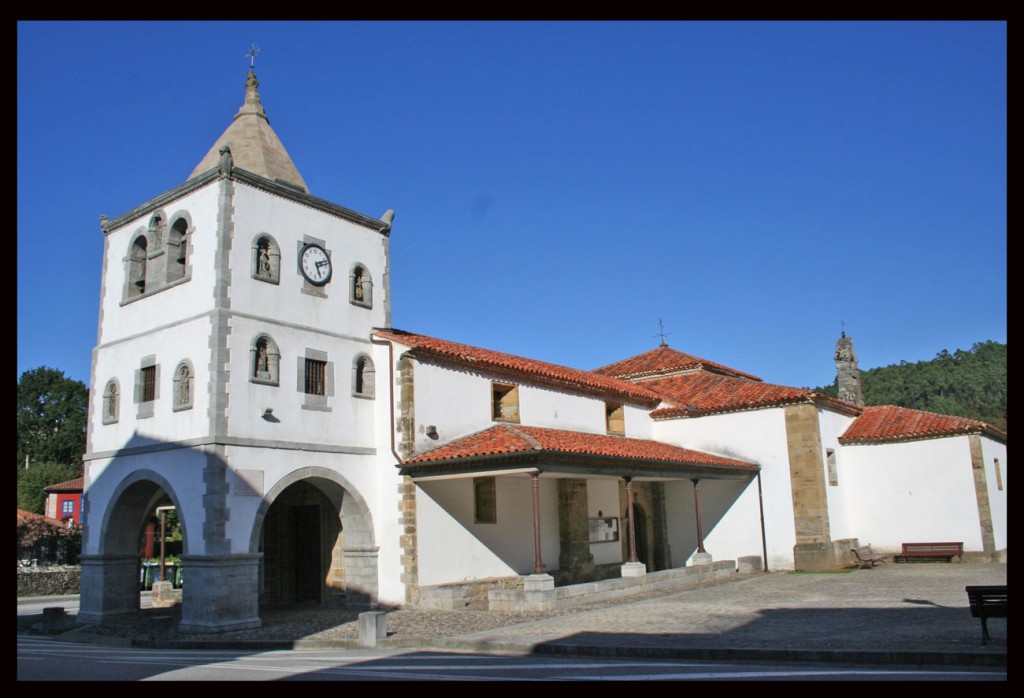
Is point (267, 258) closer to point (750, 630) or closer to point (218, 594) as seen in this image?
point (218, 594)

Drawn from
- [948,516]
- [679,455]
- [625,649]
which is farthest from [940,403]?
[625,649]

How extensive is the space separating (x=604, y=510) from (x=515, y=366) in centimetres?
555

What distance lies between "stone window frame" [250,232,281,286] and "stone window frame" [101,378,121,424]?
4.26m

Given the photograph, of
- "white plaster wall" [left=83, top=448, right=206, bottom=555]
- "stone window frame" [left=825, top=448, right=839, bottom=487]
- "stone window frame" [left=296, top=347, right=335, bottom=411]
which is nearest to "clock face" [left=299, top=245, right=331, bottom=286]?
"stone window frame" [left=296, top=347, right=335, bottom=411]

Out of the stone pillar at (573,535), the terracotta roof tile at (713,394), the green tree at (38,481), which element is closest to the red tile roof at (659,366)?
the terracotta roof tile at (713,394)

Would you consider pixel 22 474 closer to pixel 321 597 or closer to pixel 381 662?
pixel 321 597

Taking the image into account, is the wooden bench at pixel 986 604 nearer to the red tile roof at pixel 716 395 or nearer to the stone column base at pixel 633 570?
the stone column base at pixel 633 570

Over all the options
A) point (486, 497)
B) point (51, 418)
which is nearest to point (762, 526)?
point (486, 497)

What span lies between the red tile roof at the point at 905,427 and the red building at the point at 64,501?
38221mm

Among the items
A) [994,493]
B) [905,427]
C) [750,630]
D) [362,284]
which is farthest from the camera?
[905,427]

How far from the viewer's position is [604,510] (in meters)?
24.4

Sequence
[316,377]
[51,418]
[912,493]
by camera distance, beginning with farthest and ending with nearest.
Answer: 1. [51,418]
2. [912,493]
3. [316,377]

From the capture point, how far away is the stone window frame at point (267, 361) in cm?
1725

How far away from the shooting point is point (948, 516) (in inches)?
987
